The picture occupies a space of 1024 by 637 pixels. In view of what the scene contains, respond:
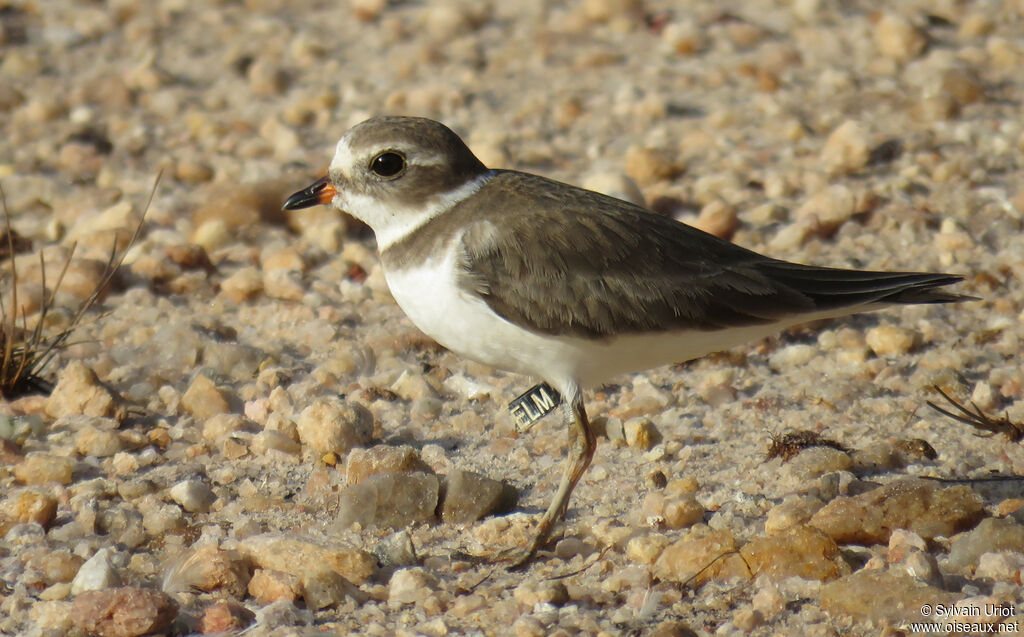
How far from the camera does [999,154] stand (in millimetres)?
7160

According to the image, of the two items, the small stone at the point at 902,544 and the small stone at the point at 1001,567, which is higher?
the small stone at the point at 902,544

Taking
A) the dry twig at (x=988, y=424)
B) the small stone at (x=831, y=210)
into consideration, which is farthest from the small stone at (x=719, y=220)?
the dry twig at (x=988, y=424)

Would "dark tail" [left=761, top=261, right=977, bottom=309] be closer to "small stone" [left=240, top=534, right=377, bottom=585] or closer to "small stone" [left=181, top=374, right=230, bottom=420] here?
"small stone" [left=240, top=534, right=377, bottom=585]

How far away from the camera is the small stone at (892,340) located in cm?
556

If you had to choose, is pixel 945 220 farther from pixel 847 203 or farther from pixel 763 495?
pixel 763 495

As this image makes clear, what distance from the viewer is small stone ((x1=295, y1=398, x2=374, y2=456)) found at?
496cm

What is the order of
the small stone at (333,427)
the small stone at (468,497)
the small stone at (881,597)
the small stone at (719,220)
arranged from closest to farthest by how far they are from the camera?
the small stone at (881,597)
the small stone at (468,497)
the small stone at (333,427)
the small stone at (719,220)

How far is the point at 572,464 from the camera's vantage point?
15.0ft

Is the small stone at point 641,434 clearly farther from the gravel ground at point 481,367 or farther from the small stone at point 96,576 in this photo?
the small stone at point 96,576

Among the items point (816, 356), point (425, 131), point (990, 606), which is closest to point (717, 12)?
point (816, 356)

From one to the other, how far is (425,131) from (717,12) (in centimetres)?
509

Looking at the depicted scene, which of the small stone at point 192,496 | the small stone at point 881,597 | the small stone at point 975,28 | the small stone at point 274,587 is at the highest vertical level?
the small stone at point 192,496

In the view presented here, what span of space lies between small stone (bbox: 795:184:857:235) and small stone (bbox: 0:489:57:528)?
4.07 meters

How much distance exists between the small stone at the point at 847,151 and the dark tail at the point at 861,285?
102 inches
